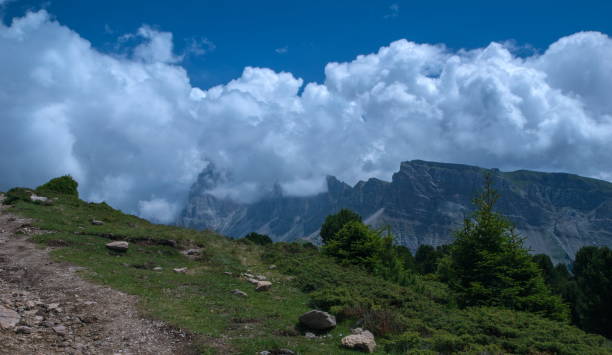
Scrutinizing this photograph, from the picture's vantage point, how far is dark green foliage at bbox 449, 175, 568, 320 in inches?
905

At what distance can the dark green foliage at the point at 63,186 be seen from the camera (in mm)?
44656

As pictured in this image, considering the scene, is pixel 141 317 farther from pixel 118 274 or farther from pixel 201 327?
pixel 118 274

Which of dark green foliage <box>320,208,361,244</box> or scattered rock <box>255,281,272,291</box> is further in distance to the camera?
dark green foliage <box>320,208,361,244</box>

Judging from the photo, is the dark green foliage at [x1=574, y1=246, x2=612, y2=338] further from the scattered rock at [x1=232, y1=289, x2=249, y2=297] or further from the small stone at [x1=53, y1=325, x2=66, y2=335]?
the small stone at [x1=53, y1=325, x2=66, y2=335]

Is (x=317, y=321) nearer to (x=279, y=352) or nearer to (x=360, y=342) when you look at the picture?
(x=360, y=342)

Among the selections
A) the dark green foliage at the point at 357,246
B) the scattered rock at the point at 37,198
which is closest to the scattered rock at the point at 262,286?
the dark green foliage at the point at 357,246

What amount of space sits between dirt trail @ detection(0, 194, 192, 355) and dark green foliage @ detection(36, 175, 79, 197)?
2891 cm

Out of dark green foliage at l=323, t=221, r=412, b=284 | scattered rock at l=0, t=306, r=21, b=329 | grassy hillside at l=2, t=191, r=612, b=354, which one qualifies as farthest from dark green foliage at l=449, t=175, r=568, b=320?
scattered rock at l=0, t=306, r=21, b=329

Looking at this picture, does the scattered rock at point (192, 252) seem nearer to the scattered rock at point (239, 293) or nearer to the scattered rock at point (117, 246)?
the scattered rock at point (117, 246)

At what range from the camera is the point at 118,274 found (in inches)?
755

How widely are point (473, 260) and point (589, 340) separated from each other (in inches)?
370

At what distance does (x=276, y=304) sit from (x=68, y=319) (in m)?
8.31

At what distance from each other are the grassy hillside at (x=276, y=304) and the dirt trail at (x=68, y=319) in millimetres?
840

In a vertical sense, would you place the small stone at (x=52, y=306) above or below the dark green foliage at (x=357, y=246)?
below
